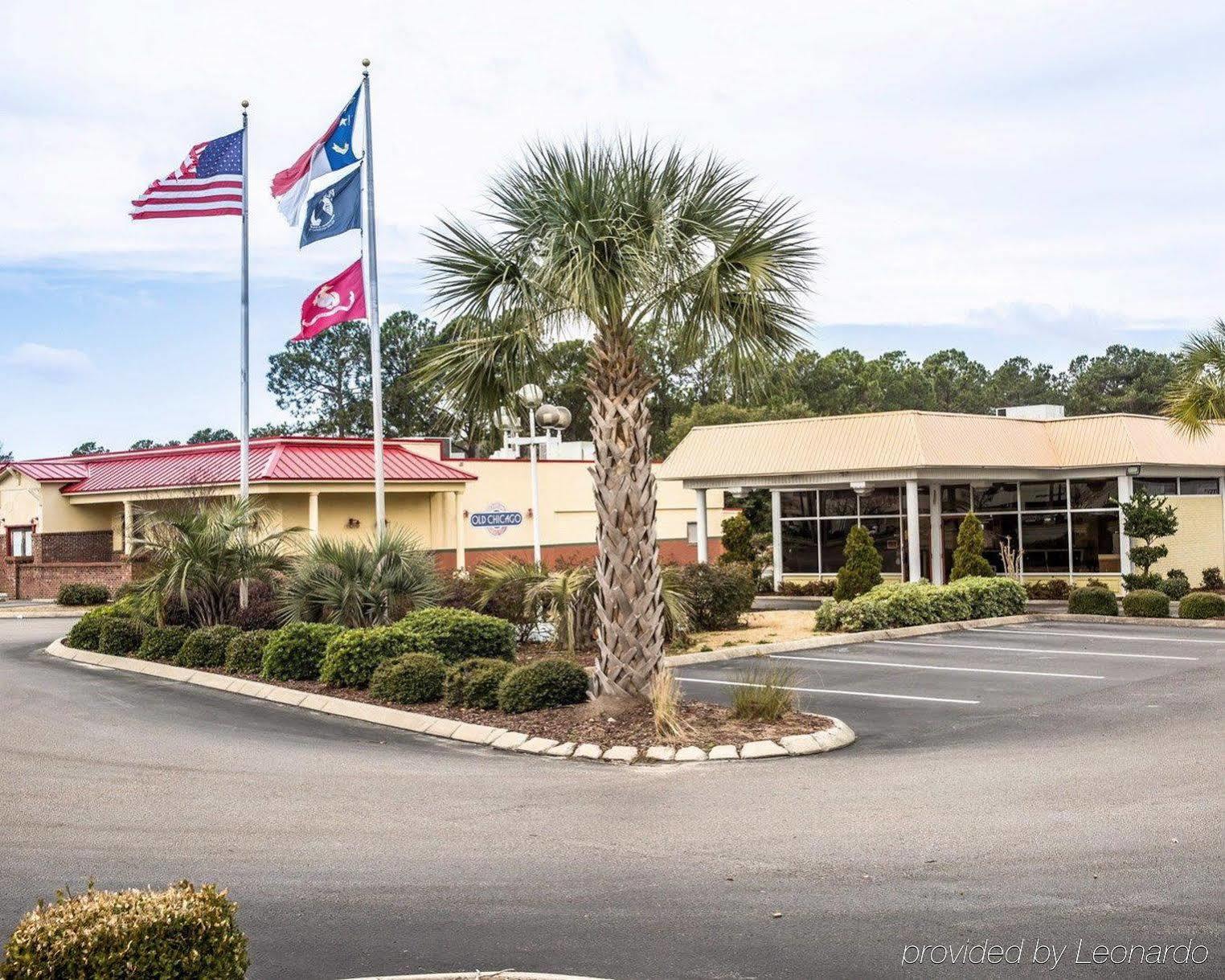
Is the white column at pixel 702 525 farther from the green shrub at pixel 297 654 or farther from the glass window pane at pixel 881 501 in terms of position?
the green shrub at pixel 297 654

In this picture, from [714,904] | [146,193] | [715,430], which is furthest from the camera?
[715,430]

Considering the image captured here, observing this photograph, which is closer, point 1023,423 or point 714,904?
point 714,904

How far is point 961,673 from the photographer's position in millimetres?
17188

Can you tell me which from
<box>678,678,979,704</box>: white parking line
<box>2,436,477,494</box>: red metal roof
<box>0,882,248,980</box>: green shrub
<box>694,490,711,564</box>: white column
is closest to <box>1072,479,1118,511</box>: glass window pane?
<box>694,490,711,564</box>: white column

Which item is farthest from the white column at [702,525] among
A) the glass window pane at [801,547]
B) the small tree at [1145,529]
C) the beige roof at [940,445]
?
the small tree at [1145,529]

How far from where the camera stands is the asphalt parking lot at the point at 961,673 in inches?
543

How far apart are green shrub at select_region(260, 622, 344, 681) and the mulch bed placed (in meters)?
3.03

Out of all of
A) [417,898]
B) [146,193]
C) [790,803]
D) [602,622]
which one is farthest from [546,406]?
[417,898]

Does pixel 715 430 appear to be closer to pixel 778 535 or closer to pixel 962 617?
pixel 778 535

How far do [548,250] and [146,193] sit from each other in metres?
11.4

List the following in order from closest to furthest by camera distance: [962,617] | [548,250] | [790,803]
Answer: [790,803] → [548,250] → [962,617]

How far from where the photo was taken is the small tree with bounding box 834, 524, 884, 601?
26.4m

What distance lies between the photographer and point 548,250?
40.4 ft

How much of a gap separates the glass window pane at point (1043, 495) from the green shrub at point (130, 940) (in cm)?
2848
